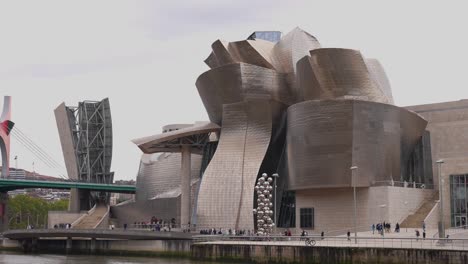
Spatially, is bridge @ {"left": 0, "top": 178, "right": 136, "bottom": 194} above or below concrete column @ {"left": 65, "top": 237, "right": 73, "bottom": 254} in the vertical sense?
above

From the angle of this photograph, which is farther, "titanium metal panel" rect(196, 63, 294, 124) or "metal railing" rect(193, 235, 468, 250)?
"titanium metal panel" rect(196, 63, 294, 124)

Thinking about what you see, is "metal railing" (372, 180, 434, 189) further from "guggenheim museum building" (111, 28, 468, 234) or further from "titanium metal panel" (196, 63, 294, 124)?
"titanium metal panel" (196, 63, 294, 124)

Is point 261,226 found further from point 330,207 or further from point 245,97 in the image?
point 245,97

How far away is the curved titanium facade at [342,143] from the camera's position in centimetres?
5188

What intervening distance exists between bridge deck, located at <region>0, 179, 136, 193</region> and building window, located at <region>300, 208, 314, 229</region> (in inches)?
1446

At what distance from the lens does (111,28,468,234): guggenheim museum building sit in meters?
52.2

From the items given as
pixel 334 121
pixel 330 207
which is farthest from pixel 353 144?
pixel 330 207

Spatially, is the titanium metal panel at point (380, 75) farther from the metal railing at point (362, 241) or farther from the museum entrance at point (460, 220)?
the metal railing at point (362, 241)

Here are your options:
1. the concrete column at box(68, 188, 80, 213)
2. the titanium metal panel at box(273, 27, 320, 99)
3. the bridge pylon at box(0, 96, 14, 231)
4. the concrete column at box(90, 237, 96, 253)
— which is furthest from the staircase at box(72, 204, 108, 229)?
the titanium metal panel at box(273, 27, 320, 99)

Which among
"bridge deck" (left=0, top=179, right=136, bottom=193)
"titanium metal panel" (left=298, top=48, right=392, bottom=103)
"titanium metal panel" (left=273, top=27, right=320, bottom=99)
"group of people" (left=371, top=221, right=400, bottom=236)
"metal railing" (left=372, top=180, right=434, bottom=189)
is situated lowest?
"group of people" (left=371, top=221, right=400, bottom=236)

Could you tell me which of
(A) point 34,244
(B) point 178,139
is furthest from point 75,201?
(B) point 178,139

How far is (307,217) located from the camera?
2183 inches

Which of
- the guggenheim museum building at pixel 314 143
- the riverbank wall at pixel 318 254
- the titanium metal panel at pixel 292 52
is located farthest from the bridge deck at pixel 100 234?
the titanium metal panel at pixel 292 52

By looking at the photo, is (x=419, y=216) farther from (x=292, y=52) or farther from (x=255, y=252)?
(x=255, y=252)
